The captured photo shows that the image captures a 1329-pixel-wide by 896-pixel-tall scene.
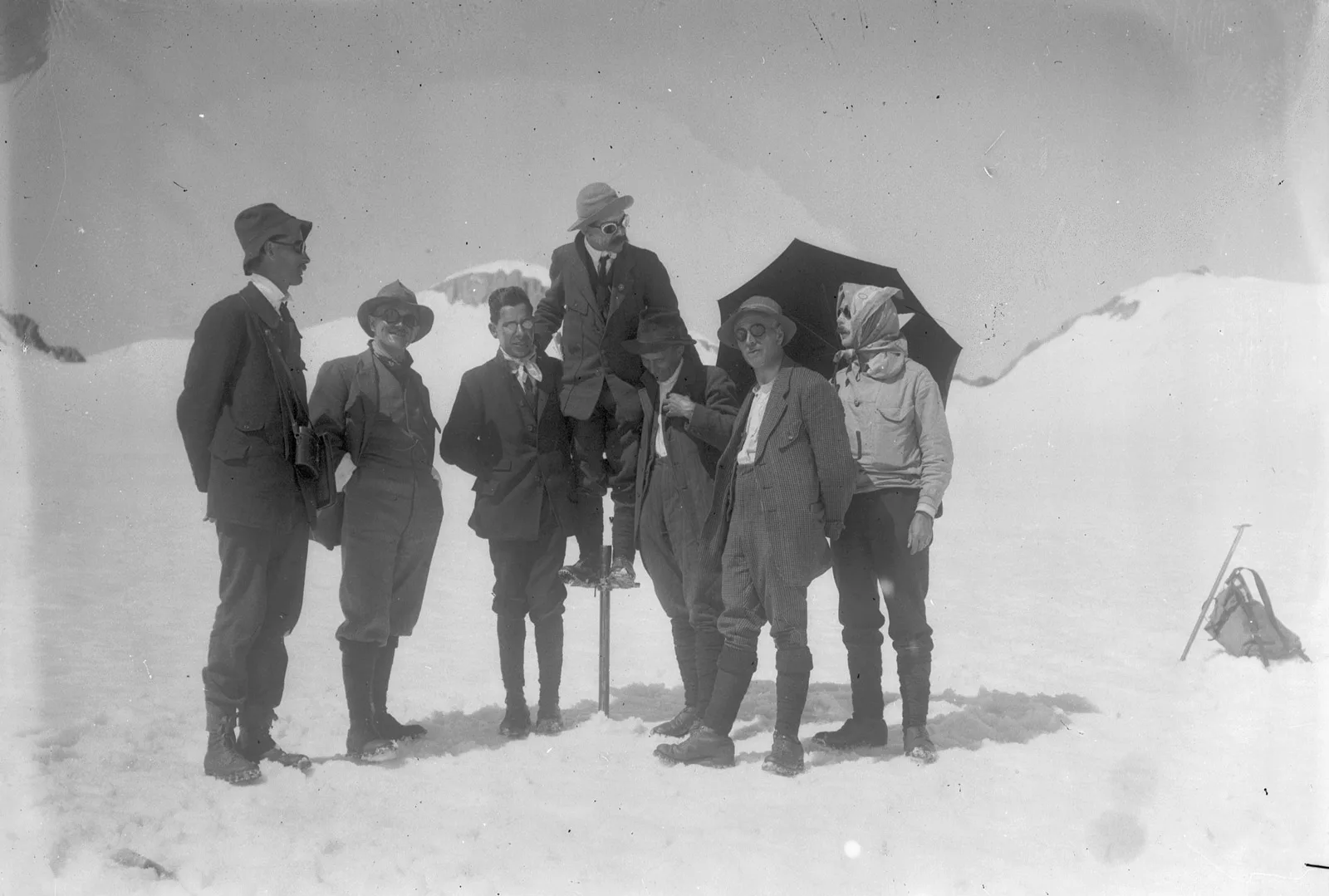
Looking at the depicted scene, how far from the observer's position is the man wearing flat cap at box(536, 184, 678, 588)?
4906 millimetres

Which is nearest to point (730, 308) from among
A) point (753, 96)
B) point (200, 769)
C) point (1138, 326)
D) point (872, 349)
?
point (872, 349)

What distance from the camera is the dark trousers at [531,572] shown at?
4.98 meters

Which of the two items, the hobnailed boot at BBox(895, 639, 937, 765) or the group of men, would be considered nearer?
the group of men

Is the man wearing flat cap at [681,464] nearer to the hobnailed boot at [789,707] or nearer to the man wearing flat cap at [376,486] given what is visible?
the hobnailed boot at [789,707]

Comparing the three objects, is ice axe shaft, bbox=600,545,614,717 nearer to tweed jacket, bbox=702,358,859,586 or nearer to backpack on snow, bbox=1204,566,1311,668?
tweed jacket, bbox=702,358,859,586

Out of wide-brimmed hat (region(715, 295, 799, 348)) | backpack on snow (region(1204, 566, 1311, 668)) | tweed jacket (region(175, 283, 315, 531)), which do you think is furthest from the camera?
backpack on snow (region(1204, 566, 1311, 668))

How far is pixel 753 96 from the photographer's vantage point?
17.6 feet

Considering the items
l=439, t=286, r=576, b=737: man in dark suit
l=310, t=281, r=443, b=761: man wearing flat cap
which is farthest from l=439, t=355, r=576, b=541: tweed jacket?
l=310, t=281, r=443, b=761: man wearing flat cap

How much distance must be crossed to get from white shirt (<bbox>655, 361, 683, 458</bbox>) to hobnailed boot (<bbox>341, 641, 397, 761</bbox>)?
5.29ft

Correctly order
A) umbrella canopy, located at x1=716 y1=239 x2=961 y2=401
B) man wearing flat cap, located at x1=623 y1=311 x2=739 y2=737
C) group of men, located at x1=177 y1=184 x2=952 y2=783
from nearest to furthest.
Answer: group of men, located at x1=177 y1=184 x2=952 y2=783 → man wearing flat cap, located at x1=623 y1=311 x2=739 y2=737 → umbrella canopy, located at x1=716 y1=239 x2=961 y2=401

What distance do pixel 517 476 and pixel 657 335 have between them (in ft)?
3.19

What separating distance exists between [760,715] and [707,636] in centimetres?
92

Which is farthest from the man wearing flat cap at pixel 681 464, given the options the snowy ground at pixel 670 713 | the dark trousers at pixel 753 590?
the snowy ground at pixel 670 713

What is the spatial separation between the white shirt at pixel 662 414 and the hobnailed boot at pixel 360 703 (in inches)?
63.4
